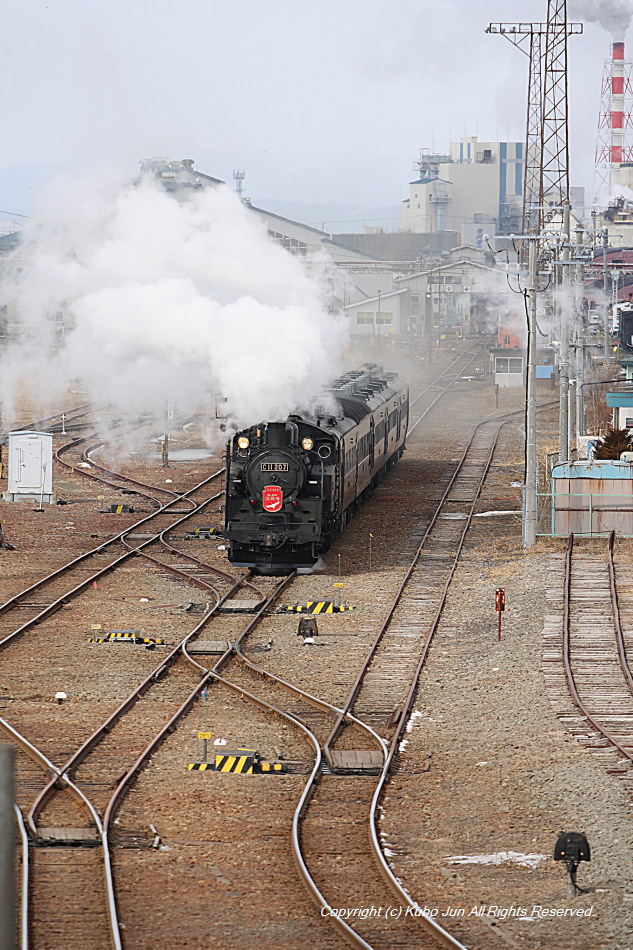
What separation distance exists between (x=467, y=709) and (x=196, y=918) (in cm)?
770

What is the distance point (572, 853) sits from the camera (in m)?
11.7

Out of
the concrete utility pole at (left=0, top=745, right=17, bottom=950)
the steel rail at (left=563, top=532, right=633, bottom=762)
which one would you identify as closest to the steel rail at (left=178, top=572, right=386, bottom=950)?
the steel rail at (left=563, top=532, right=633, bottom=762)

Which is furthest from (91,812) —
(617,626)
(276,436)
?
(276,436)

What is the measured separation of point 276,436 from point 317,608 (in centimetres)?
396

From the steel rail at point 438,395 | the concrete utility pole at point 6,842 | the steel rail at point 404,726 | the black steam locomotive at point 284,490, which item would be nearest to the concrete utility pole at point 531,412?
the steel rail at point 404,726

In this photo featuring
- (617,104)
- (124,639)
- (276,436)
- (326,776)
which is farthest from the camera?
(617,104)

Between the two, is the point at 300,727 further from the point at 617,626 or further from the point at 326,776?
the point at 617,626

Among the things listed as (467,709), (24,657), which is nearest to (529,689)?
(467,709)

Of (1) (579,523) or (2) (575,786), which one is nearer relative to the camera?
(2) (575,786)

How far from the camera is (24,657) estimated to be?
68.5 ft

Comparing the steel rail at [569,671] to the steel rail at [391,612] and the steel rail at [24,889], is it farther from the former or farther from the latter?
the steel rail at [24,889]

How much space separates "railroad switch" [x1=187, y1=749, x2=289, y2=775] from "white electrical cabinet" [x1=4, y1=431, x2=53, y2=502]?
866 inches

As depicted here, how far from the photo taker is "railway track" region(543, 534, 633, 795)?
16328mm

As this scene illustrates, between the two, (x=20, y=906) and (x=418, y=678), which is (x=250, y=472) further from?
(x=20, y=906)
